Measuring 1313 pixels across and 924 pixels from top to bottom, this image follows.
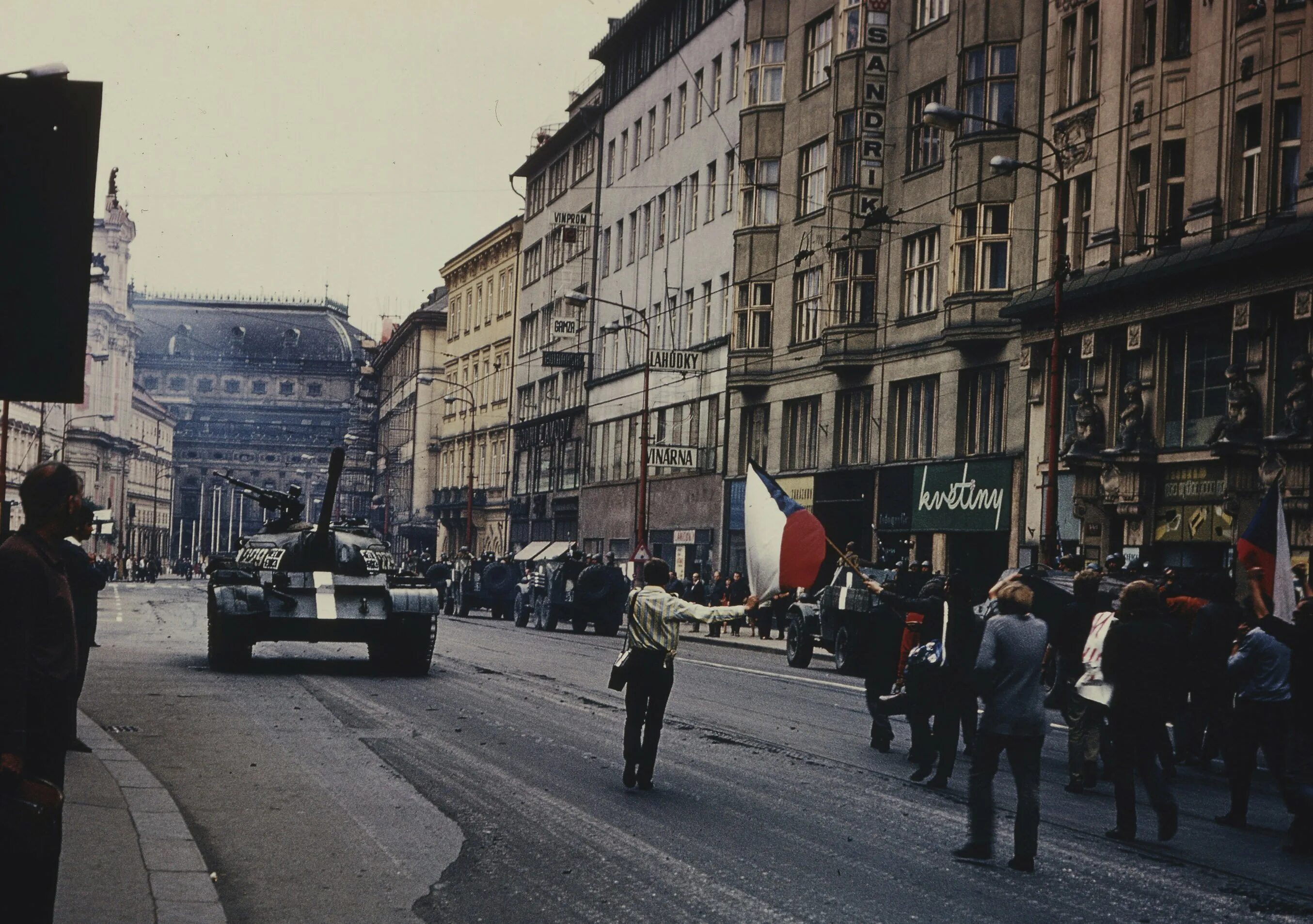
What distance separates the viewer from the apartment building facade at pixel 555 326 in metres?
70.4

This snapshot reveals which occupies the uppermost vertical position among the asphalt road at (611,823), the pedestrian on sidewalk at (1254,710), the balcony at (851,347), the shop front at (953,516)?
the balcony at (851,347)

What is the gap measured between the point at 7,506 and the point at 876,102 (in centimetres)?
3868

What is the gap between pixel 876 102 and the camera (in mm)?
42906

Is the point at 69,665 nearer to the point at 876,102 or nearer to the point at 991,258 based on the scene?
the point at 991,258

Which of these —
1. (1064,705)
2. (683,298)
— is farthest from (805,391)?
(1064,705)

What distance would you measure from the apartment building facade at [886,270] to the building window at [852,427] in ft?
0.17

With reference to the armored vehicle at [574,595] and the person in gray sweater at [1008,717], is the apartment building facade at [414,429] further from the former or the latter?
the person in gray sweater at [1008,717]

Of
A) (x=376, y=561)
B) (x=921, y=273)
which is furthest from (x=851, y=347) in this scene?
(x=376, y=561)

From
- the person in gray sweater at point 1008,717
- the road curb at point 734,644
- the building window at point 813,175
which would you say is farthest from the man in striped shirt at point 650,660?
the building window at point 813,175

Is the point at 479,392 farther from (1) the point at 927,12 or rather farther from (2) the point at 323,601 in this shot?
(2) the point at 323,601

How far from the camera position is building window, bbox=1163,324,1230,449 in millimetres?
29859

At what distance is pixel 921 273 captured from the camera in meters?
41.4

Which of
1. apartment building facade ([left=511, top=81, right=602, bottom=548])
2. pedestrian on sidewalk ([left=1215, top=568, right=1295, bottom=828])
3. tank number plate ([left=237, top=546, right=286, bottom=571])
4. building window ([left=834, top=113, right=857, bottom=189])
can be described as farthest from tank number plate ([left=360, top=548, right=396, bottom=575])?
apartment building facade ([left=511, top=81, right=602, bottom=548])

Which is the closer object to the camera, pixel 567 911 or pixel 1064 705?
pixel 567 911
